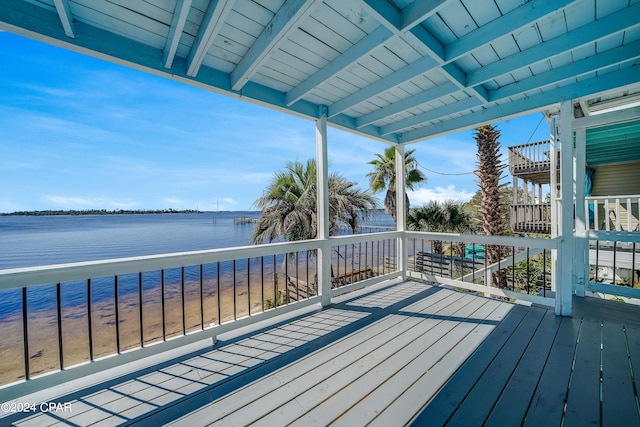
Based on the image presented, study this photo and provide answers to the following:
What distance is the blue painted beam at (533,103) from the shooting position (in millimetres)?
2414

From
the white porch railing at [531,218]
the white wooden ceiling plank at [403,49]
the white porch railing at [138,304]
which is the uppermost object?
the white wooden ceiling plank at [403,49]

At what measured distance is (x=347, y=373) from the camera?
181cm

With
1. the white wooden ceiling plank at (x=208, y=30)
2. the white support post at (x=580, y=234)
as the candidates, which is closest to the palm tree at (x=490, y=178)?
the white support post at (x=580, y=234)

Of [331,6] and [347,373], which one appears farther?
[347,373]

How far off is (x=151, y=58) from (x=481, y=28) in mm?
2513

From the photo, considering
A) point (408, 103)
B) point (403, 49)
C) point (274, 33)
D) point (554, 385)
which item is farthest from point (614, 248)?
point (274, 33)

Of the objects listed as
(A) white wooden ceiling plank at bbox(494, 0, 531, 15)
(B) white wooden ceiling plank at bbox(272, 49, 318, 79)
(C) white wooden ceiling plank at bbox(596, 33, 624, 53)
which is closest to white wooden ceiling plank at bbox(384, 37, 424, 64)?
(A) white wooden ceiling plank at bbox(494, 0, 531, 15)

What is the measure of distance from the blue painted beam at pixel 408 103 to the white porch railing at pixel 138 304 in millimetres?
1606

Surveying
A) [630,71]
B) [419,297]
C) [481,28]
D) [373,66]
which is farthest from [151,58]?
[630,71]

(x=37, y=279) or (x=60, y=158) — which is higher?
(x=60, y=158)

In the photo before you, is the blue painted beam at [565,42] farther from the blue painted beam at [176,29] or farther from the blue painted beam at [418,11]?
the blue painted beam at [176,29]

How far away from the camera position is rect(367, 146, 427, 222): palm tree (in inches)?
362

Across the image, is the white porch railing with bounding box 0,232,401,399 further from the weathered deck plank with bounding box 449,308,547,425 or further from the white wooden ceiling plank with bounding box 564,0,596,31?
the white wooden ceiling plank with bounding box 564,0,596,31

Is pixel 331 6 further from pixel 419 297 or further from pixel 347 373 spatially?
pixel 419 297
